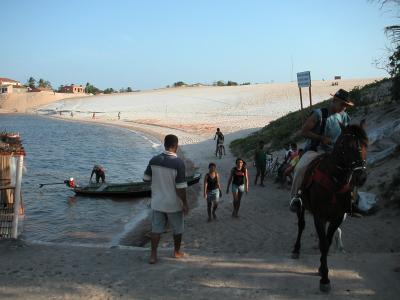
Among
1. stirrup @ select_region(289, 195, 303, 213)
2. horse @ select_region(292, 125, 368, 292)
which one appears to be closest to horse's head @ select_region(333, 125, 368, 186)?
horse @ select_region(292, 125, 368, 292)

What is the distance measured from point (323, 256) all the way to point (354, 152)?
4.90 ft

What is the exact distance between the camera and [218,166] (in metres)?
23.4

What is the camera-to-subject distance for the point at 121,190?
17734 mm

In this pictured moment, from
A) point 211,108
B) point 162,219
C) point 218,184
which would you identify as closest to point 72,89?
point 211,108

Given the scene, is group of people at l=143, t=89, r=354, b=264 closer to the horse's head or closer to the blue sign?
the horse's head

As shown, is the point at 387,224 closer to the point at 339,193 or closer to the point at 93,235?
the point at 339,193

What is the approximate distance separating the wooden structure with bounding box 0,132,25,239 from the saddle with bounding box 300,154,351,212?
5.54m

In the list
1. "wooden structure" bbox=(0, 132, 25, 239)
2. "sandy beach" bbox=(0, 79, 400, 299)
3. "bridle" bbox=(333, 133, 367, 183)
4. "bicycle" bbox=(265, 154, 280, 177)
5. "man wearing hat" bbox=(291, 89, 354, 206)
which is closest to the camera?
"bridle" bbox=(333, 133, 367, 183)

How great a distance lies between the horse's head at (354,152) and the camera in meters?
5.34

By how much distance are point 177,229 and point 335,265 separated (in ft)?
7.88

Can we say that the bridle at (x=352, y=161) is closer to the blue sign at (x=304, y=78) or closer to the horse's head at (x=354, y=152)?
the horse's head at (x=354, y=152)

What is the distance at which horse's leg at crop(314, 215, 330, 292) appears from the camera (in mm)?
5570

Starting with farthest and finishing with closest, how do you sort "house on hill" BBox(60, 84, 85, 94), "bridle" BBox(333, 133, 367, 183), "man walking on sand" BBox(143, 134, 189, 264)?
"house on hill" BBox(60, 84, 85, 94)
"man walking on sand" BBox(143, 134, 189, 264)
"bridle" BBox(333, 133, 367, 183)

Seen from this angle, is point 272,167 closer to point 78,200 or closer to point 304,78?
point 304,78
